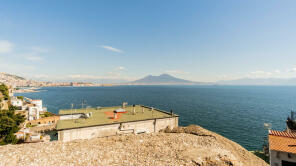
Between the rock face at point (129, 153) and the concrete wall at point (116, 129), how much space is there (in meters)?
4.84

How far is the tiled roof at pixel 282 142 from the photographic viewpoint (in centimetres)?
1451

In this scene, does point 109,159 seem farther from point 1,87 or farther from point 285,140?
point 1,87

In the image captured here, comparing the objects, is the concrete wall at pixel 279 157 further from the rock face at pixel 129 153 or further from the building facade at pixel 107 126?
the building facade at pixel 107 126

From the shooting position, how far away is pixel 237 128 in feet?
172

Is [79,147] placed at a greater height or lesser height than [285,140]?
lesser

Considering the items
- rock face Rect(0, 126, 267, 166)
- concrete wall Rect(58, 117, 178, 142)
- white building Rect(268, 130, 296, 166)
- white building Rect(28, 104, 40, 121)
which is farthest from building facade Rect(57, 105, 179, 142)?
white building Rect(28, 104, 40, 121)

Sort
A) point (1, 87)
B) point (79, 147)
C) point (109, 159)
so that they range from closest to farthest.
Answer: point (109, 159) < point (79, 147) < point (1, 87)

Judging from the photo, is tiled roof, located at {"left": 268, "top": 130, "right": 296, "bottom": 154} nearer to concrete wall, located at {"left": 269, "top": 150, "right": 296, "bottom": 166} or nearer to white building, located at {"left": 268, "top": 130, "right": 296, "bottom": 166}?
white building, located at {"left": 268, "top": 130, "right": 296, "bottom": 166}

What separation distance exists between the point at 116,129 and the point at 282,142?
2306 cm

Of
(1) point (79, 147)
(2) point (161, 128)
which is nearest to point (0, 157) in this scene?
(1) point (79, 147)

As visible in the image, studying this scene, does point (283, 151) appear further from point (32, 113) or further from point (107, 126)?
point (32, 113)

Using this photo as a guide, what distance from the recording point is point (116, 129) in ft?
84.9

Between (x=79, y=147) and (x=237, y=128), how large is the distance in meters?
55.3

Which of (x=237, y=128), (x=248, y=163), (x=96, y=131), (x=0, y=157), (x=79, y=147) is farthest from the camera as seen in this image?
(x=237, y=128)
